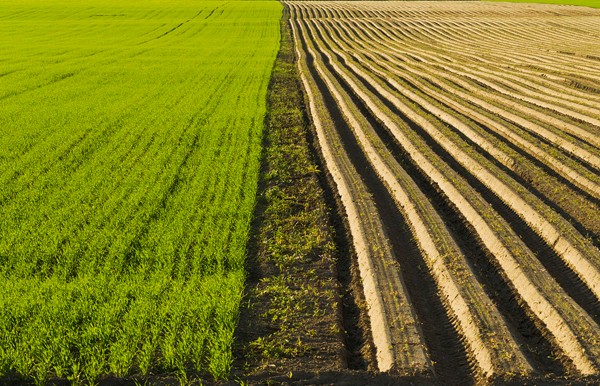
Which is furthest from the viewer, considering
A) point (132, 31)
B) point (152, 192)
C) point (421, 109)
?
point (132, 31)

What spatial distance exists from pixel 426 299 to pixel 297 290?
2.11 meters

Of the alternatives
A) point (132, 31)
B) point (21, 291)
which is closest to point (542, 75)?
point (21, 291)

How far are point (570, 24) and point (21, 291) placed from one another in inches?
2559

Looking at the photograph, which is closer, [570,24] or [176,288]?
[176,288]

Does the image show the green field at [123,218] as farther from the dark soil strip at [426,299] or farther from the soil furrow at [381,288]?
the dark soil strip at [426,299]

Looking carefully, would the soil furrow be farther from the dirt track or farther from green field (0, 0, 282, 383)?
green field (0, 0, 282, 383)

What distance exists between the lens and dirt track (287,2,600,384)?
7.22 metres

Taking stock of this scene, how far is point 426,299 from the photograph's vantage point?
834 cm

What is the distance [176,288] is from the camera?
27.1 ft

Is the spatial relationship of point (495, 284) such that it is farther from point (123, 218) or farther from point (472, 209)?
point (123, 218)

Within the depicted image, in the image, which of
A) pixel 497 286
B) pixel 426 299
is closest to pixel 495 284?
pixel 497 286

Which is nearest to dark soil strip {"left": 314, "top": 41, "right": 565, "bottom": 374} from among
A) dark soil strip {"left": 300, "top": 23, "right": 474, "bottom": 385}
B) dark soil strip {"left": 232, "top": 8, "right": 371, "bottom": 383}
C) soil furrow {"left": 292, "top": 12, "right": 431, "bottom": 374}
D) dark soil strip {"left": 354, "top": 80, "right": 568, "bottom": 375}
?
dark soil strip {"left": 354, "top": 80, "right": 568, "bottom": 375}

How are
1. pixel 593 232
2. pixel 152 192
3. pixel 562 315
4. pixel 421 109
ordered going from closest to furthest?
1. pixel 562 315
2. pixel 593 232
3. pixel 152 192
4. pixel 421 109

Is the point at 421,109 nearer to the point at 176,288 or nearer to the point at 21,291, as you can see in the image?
the point at 176,288
